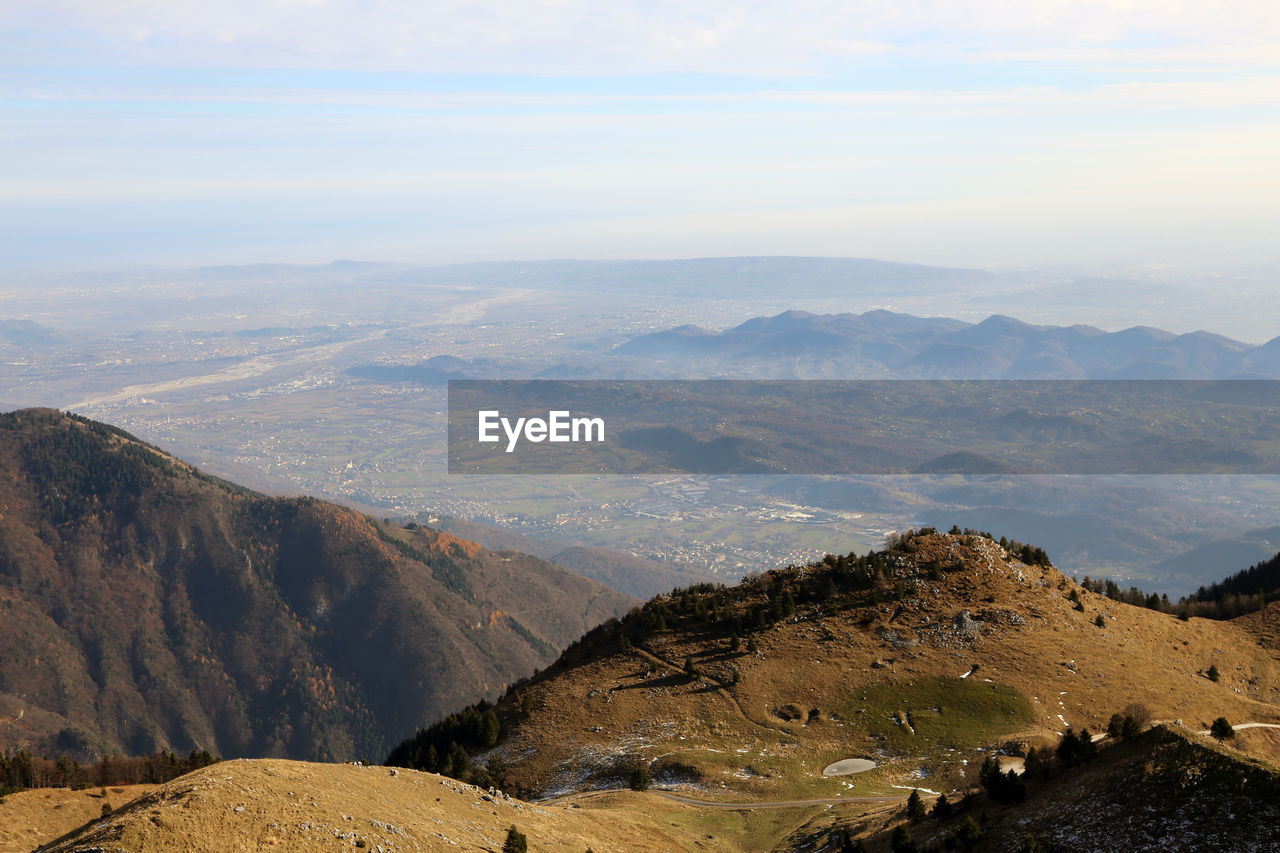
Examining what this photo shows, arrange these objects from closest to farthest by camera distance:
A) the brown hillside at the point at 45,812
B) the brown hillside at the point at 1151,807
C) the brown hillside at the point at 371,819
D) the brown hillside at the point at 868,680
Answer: the brown hillside at the point at 371,819, the brown hillside at the point at 1151,807, the brown hillside at the point at 45,812, the brown hillside at the point at 868,680

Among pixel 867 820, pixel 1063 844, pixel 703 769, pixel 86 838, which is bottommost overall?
pixel 703 769

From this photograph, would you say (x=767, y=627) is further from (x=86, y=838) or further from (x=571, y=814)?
(x=86, y=838)

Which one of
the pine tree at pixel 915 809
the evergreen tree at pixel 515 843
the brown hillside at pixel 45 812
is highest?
the evergreen tree at pixel 515 843

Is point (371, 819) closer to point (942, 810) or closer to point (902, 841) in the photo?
point (902, 841)

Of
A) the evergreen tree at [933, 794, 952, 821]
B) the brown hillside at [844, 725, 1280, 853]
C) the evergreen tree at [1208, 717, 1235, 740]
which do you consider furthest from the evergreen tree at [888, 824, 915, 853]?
the evergreen tree at [1208, 717, 1235, 740]

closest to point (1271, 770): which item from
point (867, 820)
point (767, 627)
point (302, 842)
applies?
point (867, 820)

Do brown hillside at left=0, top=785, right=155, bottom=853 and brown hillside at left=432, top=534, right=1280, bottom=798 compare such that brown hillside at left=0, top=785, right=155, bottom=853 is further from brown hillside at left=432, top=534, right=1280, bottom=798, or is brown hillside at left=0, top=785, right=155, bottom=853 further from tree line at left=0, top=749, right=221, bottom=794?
brown hillside at left=432, top=534, right=1280, bottom=798

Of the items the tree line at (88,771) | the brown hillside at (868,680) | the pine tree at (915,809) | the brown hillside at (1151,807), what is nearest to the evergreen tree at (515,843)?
the brown hillside at (1151,807)

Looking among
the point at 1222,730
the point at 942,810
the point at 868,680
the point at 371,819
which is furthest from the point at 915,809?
the point at 868,680

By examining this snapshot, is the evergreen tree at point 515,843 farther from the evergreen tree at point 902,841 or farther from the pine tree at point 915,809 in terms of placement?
the pine tree at point 915,809
